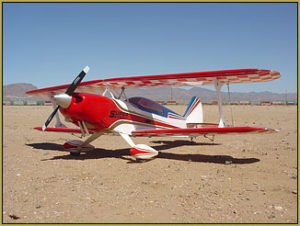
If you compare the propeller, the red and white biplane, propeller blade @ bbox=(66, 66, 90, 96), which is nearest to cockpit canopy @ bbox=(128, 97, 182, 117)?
the red and white biplane

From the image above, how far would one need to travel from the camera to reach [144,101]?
10039 mm

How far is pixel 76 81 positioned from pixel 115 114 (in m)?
1.80

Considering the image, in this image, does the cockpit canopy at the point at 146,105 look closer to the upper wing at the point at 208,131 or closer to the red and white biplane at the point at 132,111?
the red and white biplane at the point at 132,111

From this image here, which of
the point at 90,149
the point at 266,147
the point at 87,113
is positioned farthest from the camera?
the point at 266,147

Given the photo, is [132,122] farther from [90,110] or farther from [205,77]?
[205,77]

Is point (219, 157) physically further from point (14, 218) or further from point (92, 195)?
point (14, 218)

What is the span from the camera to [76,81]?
7.70 meters

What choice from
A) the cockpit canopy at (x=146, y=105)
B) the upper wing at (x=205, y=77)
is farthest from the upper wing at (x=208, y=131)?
the upper wing at (x=205, y=77)

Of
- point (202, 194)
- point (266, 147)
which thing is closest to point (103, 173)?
point (202, 194)

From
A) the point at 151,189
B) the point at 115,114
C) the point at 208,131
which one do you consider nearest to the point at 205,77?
the point at 208,131

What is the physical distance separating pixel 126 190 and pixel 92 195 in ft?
2.42

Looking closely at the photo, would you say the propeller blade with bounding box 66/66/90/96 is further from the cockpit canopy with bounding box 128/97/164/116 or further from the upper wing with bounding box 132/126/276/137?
the upper wing with bounding box 132/126/276/137

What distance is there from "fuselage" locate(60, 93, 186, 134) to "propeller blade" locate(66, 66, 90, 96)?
0.25 m

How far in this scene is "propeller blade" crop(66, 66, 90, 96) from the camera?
24.9 ft
